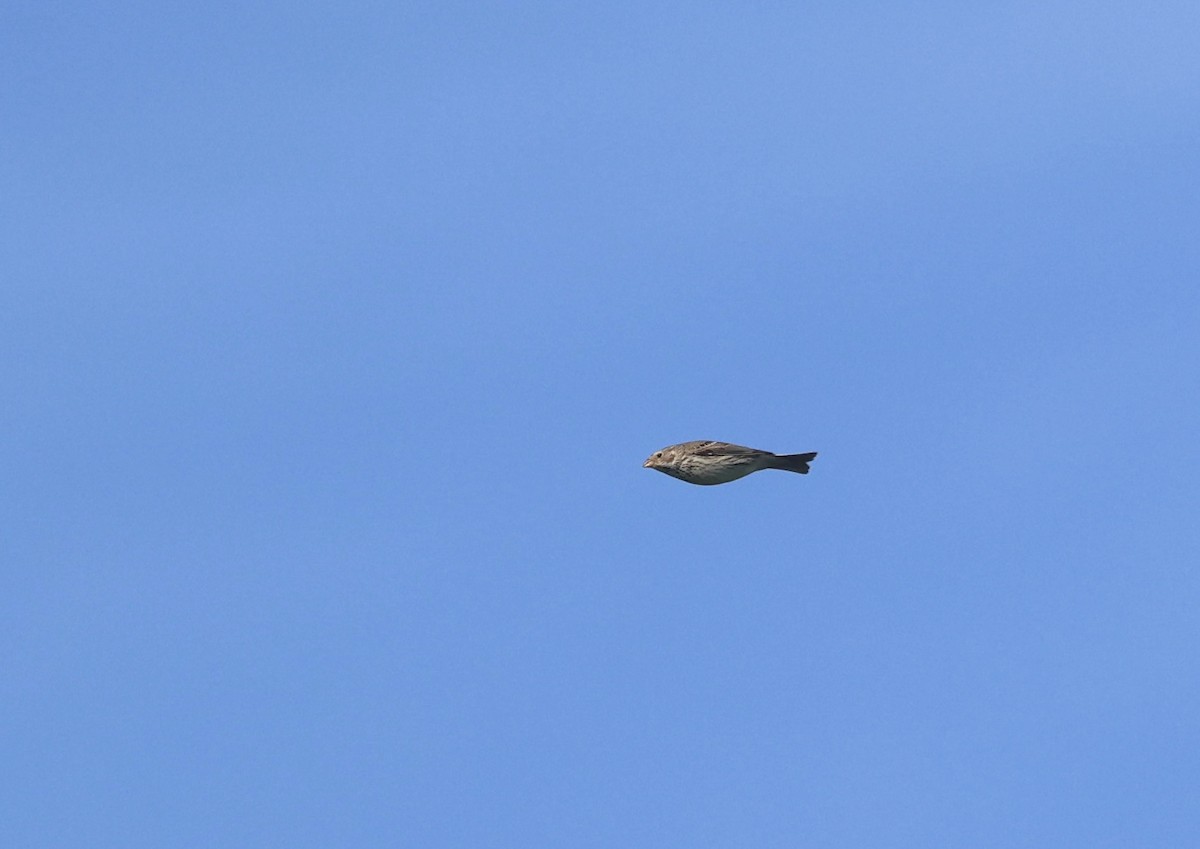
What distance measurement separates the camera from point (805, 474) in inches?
1759

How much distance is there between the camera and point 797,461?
44.9 meters

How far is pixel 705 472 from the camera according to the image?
1788 inches

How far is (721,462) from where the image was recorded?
148ft

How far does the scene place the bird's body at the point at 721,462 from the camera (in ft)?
147

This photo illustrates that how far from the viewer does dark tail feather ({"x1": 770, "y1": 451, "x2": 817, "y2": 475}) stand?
147 ft

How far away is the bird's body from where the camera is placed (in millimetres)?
44906

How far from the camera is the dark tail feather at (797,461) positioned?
44.8 m

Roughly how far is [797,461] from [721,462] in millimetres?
2167

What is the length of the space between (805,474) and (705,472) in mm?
2886
